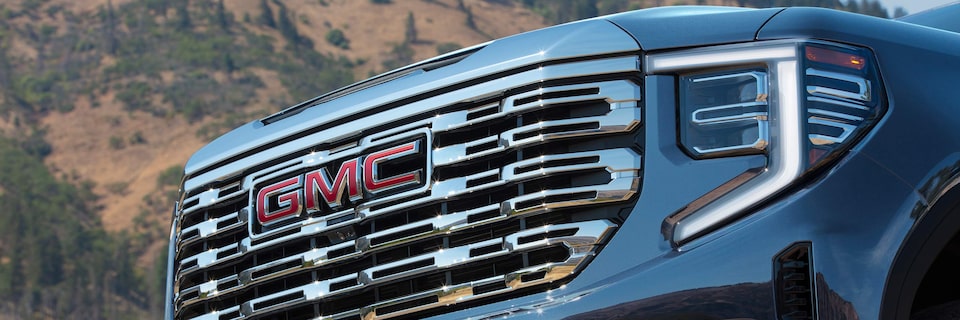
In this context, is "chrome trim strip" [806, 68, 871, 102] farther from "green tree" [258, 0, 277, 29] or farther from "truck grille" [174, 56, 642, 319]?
"green tree" [258, 0, 277, 29]

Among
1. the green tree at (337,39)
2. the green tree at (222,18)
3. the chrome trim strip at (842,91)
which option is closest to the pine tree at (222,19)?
the green tree at (222,18)

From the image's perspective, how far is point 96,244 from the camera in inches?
2675

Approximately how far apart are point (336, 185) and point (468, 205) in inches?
17.8

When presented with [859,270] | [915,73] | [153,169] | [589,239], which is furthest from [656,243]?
[153,169]

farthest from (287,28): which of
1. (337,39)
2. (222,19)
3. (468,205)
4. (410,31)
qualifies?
(468,205)

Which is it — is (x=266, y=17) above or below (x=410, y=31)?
above

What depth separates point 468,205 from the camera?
3160mm

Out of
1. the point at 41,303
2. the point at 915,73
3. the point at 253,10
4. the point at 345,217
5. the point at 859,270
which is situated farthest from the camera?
the point at 253,10

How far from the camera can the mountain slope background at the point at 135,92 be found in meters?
64.9

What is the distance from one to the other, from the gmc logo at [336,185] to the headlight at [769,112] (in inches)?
30.8

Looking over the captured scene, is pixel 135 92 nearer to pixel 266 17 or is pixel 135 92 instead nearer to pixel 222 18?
pixel 222 18

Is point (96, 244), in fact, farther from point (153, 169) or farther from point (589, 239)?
point (589, 239)

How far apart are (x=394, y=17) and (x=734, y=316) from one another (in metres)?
102

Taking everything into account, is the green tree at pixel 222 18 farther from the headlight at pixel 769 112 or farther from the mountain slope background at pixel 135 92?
the headlight at pixel 769 112
